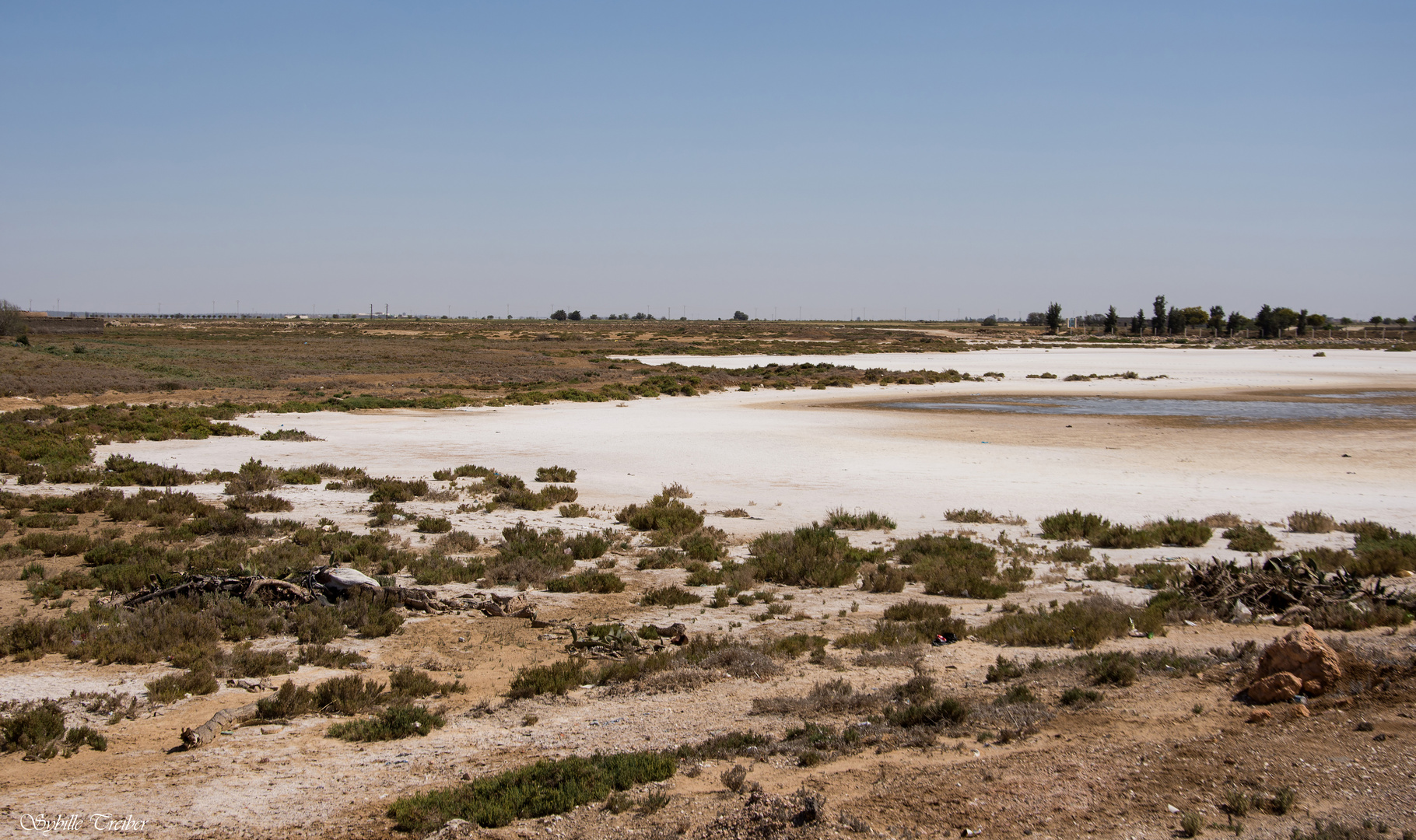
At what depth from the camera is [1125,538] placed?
13742 millimetres

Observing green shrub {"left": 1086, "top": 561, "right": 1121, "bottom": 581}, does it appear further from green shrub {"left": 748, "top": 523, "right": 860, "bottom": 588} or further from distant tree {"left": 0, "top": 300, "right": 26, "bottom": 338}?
distant tree {"left": 0, "top": 300, "right": 26, "bottom": 338}

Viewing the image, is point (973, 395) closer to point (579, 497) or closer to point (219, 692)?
point (579, 497)

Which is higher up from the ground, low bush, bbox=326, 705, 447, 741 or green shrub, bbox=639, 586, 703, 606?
low bush, bbox=326, 705, 447, 741

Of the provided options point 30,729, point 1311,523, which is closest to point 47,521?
point 30,729

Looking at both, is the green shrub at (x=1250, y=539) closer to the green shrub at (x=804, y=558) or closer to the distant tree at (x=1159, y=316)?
the green shrub at (x=804, y=558)

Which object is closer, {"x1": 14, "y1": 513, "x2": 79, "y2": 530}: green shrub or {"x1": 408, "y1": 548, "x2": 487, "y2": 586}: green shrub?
{"x1": 408, "y1": 548, "x2": 487, "y2": 586}: green shrub

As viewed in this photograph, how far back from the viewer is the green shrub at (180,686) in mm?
7496

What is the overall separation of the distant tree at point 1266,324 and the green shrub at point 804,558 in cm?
14792

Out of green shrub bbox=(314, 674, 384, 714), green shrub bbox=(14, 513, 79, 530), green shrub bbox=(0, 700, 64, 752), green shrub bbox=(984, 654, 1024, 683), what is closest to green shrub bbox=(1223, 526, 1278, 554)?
green shrub bbox=(984, 654, 1024, 683)

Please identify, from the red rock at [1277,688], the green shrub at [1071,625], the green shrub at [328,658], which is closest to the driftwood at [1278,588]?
the green shrub at [1071,625]

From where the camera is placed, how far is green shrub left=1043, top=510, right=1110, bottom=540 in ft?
46.8

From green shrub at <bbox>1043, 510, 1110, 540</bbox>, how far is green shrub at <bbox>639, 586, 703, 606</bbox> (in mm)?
6689

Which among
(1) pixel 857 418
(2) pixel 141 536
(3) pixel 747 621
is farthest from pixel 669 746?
(1) pixel 857 418

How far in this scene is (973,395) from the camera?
46.3 metres
